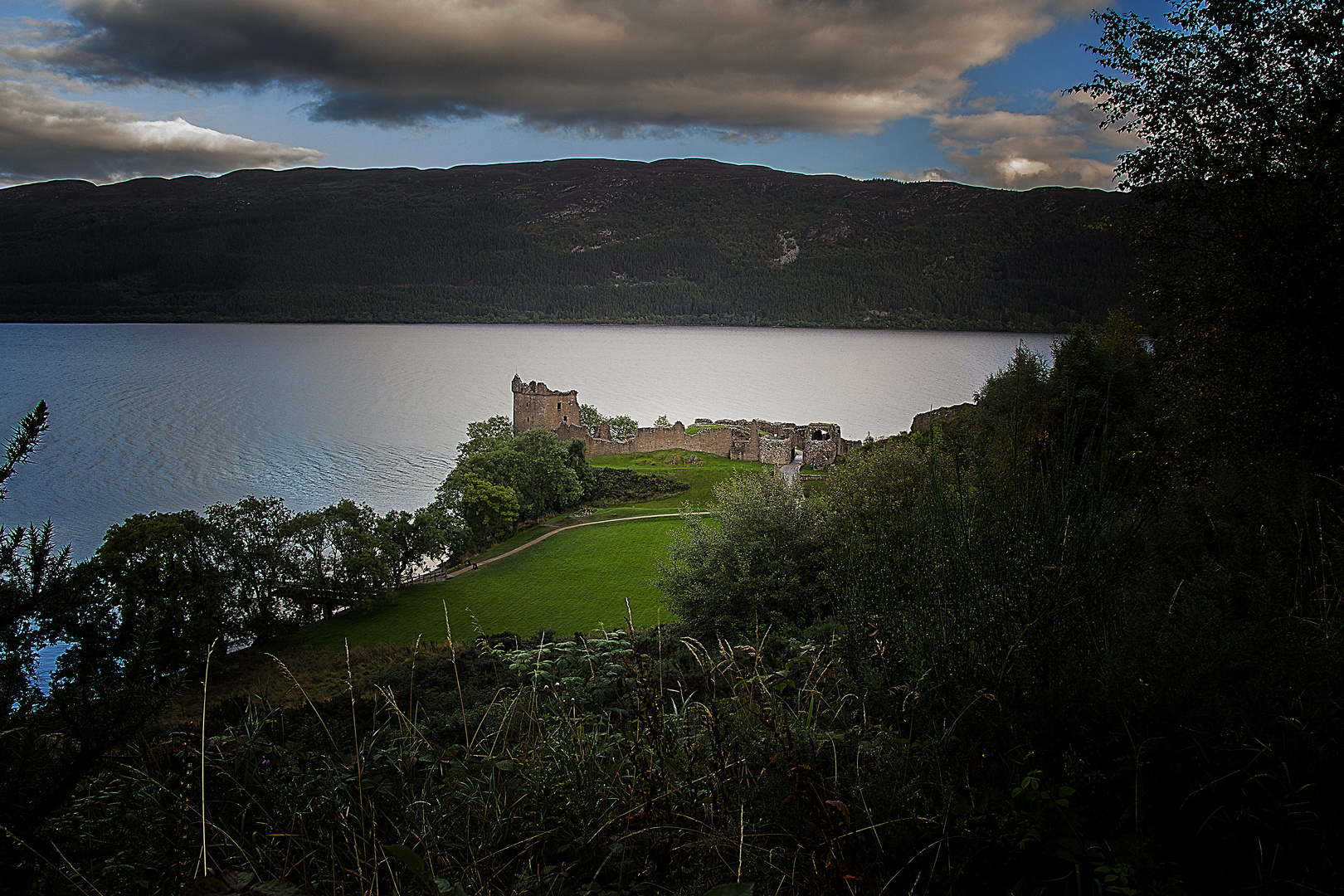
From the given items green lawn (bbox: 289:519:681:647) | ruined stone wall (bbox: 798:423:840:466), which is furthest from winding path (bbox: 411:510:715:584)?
ruined stone wall (bbox: 798:423:840:466)

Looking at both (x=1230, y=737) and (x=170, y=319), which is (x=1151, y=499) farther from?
(x=170, y=319)

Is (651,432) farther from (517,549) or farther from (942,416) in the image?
Answer: (942,416)

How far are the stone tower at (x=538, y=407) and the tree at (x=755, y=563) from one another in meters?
40.3

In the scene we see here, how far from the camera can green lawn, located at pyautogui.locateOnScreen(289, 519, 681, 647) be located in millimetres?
24406

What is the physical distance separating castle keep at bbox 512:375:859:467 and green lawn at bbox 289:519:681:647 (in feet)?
69.4

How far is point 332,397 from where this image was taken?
88.6 metres

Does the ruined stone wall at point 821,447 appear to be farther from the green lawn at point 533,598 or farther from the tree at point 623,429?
the green lawn at point 533,598

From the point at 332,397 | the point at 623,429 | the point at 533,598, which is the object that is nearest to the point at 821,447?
the point at 623,429

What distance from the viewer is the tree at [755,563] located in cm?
1647

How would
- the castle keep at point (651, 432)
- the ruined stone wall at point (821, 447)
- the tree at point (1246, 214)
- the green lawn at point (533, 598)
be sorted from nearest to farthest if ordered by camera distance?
the tree at point (1246, 214), the green lawn at point (533, 598), the ruined stone wall at point (821, 447), the castle keep at point (651, 432)

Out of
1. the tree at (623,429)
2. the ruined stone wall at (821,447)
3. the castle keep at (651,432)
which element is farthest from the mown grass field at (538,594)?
the tree at (623,429)

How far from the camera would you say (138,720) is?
7.57 feet

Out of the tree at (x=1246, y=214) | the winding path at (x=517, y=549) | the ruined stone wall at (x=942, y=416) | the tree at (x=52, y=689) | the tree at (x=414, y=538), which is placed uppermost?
the tree at (x=1246, y=214)

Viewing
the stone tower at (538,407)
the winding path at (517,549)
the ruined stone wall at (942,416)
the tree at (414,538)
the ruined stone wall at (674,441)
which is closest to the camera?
the tree at (414,538)
